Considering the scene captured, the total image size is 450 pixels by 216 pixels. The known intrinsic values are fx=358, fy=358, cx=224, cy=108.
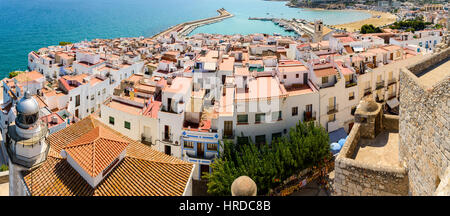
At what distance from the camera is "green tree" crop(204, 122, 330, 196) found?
1358 cm

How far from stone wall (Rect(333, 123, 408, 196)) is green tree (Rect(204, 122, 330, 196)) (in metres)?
6.55

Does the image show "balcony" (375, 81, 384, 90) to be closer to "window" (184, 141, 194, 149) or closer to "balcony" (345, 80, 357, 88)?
"balcony" (345, 80, 357, 88)

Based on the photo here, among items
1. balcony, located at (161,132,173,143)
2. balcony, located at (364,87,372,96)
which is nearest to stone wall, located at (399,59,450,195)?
balcony, located at (161,132,173,143)

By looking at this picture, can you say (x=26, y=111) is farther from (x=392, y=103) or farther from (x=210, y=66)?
(x=392, y=103)

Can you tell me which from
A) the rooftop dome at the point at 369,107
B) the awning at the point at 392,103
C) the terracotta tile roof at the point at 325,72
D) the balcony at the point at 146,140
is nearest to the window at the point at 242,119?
the balcony at the point at 146,140

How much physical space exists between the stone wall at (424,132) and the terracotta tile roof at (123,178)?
19.3 ft

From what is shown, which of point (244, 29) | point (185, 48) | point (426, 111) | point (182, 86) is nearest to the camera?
point (426, 111)

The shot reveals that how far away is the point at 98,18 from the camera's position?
130 m

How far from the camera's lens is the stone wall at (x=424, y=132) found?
4.59 m

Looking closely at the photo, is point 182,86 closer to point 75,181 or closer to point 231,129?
point 231,129

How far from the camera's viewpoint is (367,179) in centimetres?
667

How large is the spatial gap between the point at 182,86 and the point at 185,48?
25.4 metres
